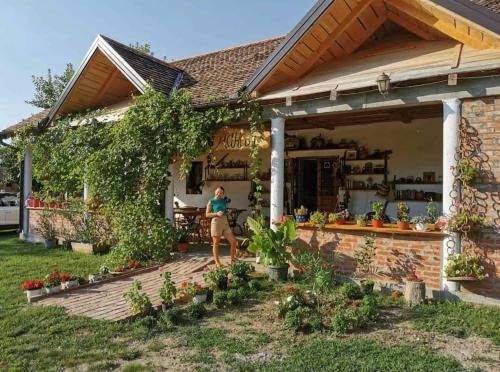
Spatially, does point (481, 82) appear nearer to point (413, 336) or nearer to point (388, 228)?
point (388, 228)

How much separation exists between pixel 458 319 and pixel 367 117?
5894 mm

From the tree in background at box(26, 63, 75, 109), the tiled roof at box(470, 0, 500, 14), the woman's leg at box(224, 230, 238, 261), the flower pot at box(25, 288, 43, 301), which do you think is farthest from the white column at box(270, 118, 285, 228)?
the tree in background at box(26, 63, 75, 109)

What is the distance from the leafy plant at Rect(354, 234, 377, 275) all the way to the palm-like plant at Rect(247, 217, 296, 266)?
1199mm

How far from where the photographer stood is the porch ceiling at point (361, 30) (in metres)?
6.86

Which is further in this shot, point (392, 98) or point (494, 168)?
point (392, 98)

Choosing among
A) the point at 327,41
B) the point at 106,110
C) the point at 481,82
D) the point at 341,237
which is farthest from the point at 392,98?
the point at 106,110

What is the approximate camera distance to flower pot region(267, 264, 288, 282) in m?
7.53

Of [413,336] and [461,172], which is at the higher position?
[461,172]

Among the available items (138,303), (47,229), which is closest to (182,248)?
(138,303)

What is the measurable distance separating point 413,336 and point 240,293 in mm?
2615

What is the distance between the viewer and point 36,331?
18.7 feet

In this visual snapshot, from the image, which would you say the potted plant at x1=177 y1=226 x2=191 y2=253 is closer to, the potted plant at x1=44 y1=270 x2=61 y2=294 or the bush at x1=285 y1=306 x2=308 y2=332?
the potted plant at x1=44 y1=270 x2=61 y2=294

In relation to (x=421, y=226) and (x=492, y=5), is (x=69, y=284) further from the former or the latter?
(x=492, y=5)

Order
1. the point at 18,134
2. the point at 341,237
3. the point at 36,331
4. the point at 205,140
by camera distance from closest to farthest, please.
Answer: the point at 36,331, the point at 341,237, the point at 205,140, the point at 18,134
